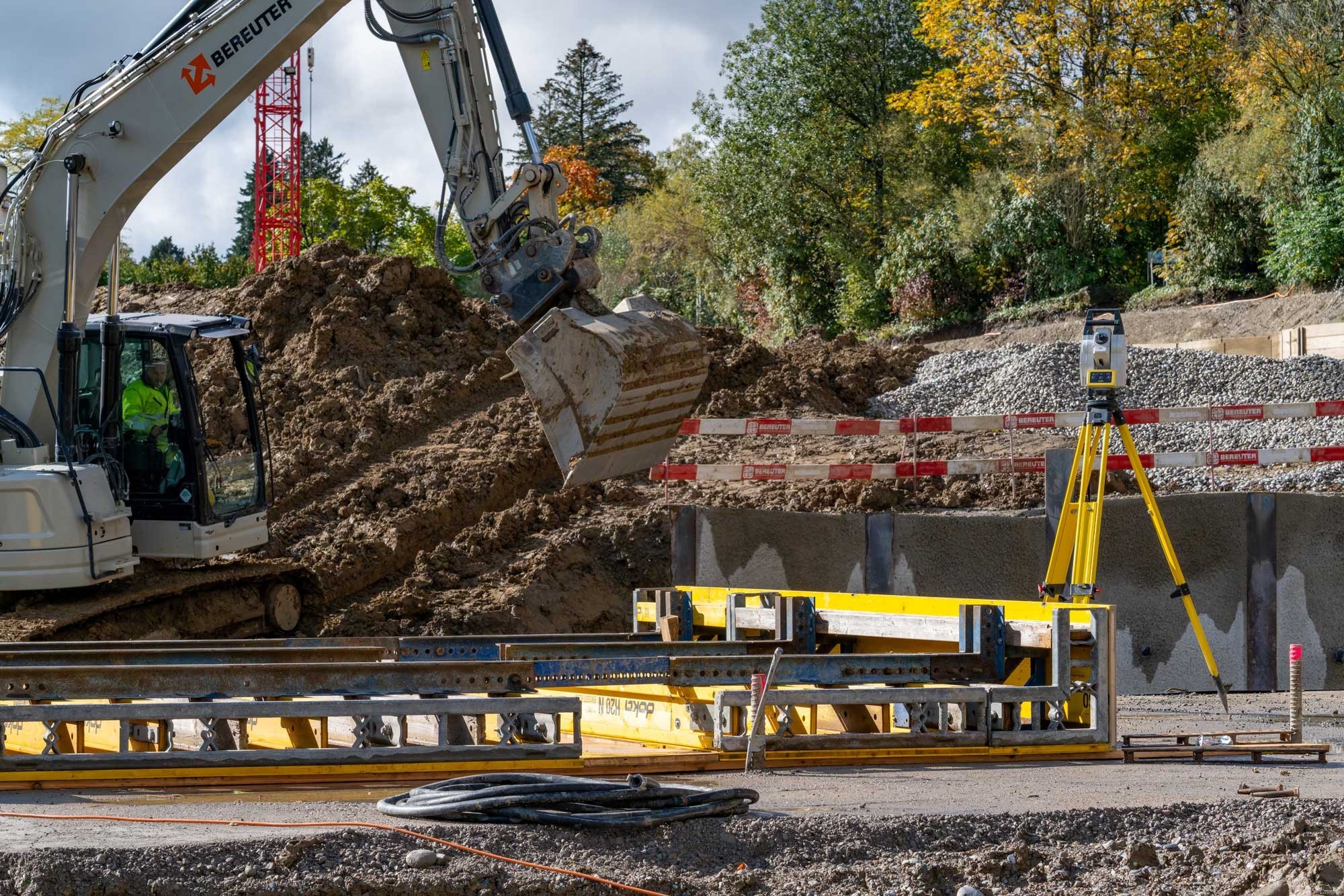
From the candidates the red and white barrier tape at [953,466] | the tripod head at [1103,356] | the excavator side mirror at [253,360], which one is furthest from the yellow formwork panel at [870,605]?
the red and white barrier tape at [953,466]

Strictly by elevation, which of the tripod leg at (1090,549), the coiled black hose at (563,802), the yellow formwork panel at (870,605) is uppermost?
the tripod leg at (1090,549)

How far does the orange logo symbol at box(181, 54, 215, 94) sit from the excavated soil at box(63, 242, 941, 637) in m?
4.45

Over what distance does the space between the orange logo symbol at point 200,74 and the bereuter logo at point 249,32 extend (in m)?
0.07

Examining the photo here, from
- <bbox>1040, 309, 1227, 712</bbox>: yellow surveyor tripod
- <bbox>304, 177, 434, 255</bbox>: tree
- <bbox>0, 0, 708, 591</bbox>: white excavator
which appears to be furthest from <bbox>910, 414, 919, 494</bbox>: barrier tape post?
<bbox>304, 177, 434, 255</bbox>: tree

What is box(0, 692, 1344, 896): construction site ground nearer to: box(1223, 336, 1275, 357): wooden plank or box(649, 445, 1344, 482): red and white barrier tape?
box(649, 445, 1344, 482): red and white barrier tape

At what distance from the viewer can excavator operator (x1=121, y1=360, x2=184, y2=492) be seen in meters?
11.4

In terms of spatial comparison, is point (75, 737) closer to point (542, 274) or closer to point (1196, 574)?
point (542, 274)

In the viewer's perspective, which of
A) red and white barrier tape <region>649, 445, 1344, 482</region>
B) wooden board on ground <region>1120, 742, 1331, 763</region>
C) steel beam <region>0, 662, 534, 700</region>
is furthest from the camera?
red and white barrier tape <region>649, 445, 1344, 482</region>

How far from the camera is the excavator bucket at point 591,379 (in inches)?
318

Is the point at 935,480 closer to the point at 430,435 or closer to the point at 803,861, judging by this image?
the point at 430,435

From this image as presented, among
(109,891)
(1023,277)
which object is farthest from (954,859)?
(1023,277)

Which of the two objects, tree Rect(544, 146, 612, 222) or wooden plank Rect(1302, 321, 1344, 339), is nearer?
wooden plank Rect(1302, 321, 1344, 339)

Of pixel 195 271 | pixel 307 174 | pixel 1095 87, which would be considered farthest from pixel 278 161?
pixel 307 174

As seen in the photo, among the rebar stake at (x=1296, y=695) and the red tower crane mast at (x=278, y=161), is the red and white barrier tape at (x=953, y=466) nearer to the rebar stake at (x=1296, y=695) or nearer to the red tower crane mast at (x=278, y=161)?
the rebar stake at (x=1296, y=695)
